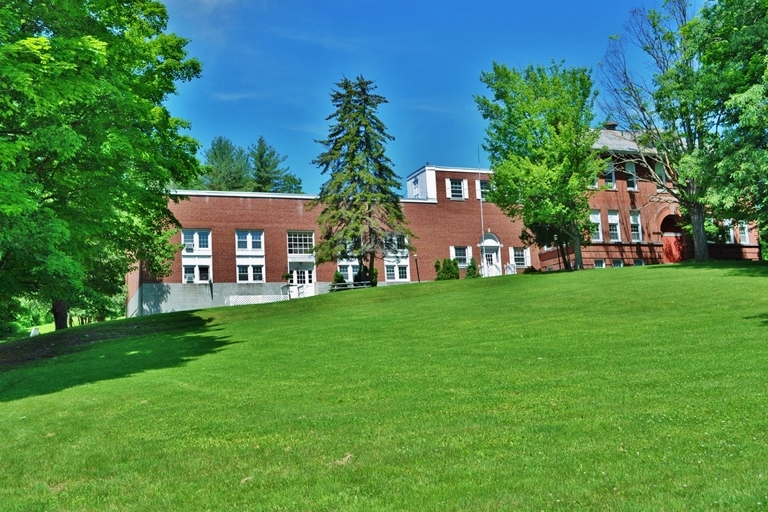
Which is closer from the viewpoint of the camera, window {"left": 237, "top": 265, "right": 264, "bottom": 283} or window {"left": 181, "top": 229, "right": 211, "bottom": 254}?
window {"left": 181, "top": 229, "right": 211, "bottom": 254}

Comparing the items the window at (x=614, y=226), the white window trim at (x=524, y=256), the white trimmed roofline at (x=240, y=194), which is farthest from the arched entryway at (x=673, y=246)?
the white trimmed roofline at (x=240, y=194)

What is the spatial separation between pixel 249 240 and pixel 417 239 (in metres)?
13.7

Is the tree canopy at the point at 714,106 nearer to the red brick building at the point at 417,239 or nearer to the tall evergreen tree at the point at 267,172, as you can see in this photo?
the red brick building at the point at 417,239

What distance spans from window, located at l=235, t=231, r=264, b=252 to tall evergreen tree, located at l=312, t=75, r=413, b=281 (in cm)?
916

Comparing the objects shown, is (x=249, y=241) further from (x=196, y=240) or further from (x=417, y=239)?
(x=417, y=239)

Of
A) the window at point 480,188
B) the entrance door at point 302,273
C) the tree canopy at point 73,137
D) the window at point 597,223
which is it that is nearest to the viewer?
the tree canopy at point 73,137

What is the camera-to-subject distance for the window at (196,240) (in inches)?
1847

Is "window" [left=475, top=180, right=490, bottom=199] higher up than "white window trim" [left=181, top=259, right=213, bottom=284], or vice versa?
"window" [left=475, top=180, right=490, bottom=199]

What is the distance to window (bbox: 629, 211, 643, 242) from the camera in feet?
173

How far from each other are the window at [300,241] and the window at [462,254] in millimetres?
12182

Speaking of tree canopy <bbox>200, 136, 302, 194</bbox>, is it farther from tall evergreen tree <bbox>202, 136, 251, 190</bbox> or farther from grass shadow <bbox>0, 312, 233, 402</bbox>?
grass shadow <bbox>0, 312, 233, 402</bbox>

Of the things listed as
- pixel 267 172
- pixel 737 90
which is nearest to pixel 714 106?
pixel 737 90

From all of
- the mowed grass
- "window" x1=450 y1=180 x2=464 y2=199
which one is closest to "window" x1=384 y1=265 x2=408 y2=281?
"window" x1=450 y1=180 x2=464 y2=199

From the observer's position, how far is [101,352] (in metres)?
19.9
